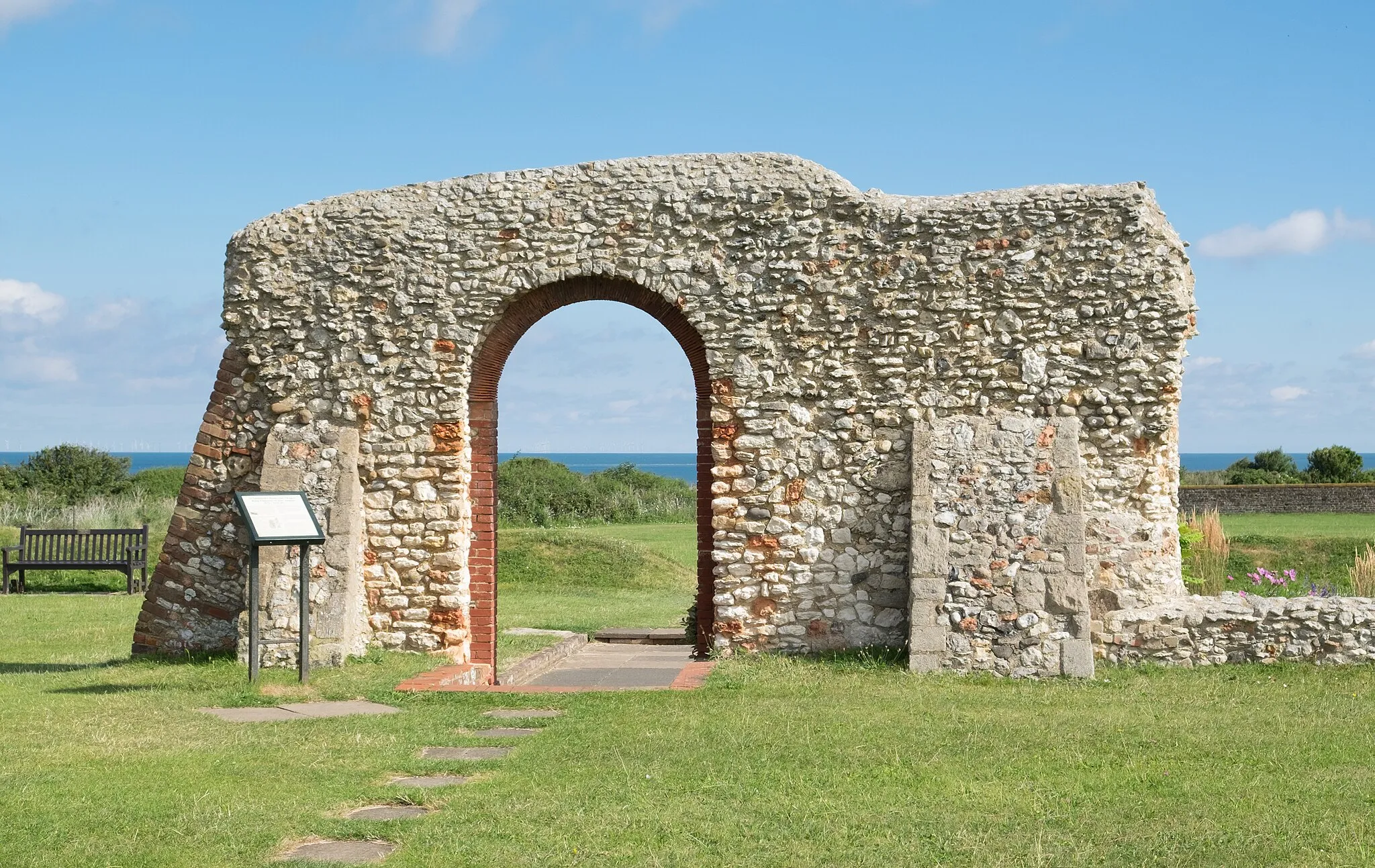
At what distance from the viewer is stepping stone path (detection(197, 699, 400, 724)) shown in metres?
7.95

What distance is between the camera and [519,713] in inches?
320

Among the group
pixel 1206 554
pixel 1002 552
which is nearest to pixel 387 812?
pixel 1002 552

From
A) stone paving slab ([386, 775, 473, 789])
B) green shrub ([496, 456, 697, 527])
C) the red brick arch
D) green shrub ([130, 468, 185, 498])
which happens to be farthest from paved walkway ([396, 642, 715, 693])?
green shrub ([130, 468, 185, 498])

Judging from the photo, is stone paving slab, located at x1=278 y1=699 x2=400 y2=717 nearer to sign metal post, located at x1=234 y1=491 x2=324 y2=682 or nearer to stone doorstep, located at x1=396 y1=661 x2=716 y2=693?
stone doorstep, located at x1=396 y1=661 x2=716 y2=693

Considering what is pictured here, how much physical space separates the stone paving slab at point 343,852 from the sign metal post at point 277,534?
13.2 ft

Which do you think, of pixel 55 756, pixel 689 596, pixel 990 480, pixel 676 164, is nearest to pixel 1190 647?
pixel 990 480

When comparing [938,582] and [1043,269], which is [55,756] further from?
[1043,269]

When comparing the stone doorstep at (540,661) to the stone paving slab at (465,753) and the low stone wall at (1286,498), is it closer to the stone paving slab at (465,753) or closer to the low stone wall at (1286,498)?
the stone paving slab at (465,753)

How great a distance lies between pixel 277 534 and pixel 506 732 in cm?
259

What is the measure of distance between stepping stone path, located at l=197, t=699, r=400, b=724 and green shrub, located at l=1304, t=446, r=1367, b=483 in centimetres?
3546

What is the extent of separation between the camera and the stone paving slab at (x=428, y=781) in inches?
239

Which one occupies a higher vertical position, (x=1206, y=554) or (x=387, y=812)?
(x=1206, y=554)

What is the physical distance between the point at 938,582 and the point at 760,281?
109 inches

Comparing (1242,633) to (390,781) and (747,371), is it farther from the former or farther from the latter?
Answer: (390,781)
